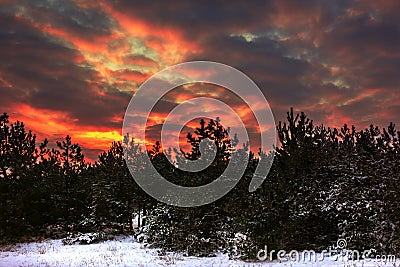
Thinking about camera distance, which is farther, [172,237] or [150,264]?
[172,237]

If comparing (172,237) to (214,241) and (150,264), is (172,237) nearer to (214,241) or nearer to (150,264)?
(214,241)

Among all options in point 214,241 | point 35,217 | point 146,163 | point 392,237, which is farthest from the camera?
point 146,163

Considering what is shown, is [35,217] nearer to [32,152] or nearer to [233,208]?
[32,152]

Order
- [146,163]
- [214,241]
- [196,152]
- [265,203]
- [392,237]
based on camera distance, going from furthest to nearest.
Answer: [146,163]
[196,152]
[214,241]
[265,203]
[392,237]

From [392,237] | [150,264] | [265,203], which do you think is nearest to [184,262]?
[150,264]

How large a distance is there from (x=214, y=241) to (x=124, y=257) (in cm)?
423

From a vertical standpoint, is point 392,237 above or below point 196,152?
below

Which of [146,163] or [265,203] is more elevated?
[146,163]

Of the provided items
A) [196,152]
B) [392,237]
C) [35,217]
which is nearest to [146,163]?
[35,217]

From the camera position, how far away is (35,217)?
88.5 feet

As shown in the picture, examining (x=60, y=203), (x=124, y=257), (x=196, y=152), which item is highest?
(x=196, y=152)

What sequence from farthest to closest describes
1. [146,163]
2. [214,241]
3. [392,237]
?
[146,163] → [214,241] → [392,237]

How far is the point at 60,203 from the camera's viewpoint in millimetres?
28359

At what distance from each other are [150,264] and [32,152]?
65.7 feet
